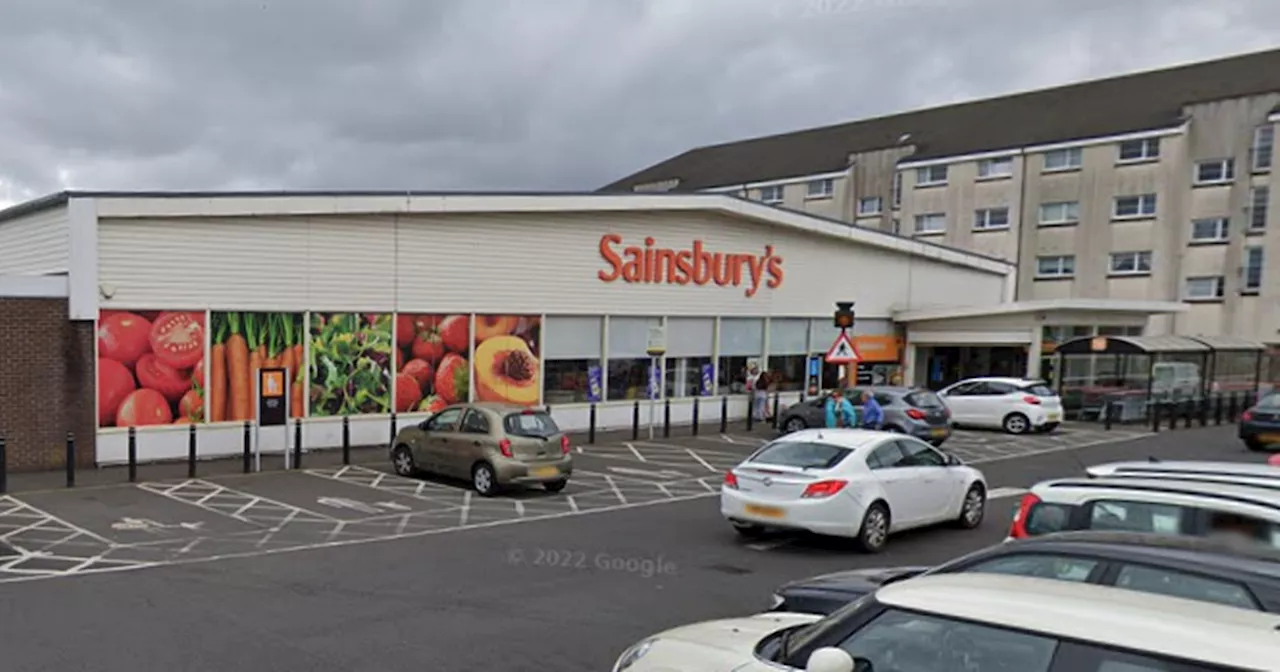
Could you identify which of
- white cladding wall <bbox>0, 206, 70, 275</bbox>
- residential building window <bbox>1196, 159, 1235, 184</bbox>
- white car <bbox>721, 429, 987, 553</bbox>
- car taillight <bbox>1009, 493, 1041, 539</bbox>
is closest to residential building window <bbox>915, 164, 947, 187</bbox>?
residential building window <bbox>1196, 159, 1235, 184</bbox>

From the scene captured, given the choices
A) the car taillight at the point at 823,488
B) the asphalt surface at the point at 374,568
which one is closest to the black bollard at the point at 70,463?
the asphalt surface at the point at 374,568

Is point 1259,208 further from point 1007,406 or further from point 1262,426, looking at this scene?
point 1007,406

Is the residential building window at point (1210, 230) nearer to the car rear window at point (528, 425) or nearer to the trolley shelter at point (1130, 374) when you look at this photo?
the trolley shelter at point (1130, 374)

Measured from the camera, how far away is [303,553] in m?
9.86

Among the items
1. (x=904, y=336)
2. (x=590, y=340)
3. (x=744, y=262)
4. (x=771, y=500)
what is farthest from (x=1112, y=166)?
(x=771, y=500)

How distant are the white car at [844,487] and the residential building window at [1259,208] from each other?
3578 centimetres

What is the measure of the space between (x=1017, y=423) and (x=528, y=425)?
16.0m

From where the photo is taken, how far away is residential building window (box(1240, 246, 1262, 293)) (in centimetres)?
3859

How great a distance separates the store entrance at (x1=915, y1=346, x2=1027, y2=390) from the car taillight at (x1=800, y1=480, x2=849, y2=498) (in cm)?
2326

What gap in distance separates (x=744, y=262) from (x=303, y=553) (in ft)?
57.9

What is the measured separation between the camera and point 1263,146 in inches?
1510

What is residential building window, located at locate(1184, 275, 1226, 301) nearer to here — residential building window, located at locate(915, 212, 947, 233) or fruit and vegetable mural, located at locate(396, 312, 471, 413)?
residential building window, located at locate(915, 212, 947, 233)

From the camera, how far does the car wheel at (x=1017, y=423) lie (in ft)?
78.9

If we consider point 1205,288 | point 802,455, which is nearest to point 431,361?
point 802,455
